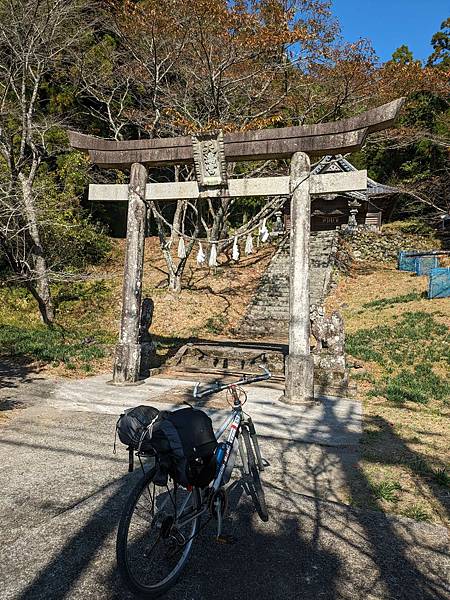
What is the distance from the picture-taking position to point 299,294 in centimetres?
801

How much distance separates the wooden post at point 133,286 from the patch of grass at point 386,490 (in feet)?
18.7

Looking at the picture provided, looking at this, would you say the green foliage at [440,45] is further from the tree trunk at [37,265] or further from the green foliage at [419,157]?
the tree trunk at [37,265]

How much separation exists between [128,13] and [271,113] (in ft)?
20.5

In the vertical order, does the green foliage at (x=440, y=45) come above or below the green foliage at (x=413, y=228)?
above

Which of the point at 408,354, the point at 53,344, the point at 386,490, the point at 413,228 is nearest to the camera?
the point at 386,490

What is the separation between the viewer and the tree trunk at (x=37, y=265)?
13.5m

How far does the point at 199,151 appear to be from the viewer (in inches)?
328

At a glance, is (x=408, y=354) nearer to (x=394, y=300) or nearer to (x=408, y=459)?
(x=394, y=300)

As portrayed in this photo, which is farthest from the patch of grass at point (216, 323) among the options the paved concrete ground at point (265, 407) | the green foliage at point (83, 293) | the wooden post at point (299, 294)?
the wooden post at point (299, 294)

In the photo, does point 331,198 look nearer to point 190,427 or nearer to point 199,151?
point 199,151

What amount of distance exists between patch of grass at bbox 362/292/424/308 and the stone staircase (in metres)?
2.17

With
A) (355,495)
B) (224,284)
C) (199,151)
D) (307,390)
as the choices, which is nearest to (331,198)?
(224,284)

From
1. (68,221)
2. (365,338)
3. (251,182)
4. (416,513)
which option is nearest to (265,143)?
(251,182)

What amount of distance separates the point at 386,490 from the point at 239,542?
173 cm
